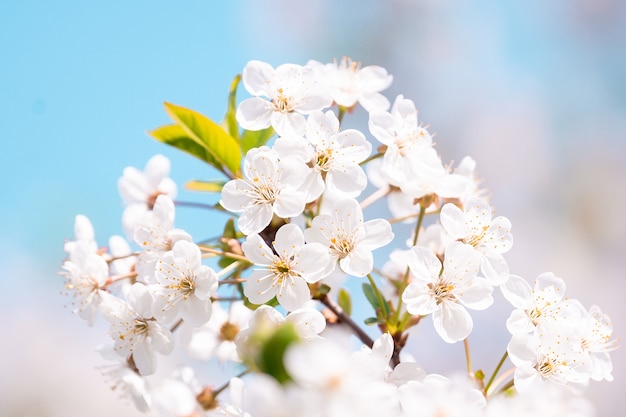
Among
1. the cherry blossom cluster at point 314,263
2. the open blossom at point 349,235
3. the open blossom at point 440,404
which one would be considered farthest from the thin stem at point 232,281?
the open blossom at point 440,404

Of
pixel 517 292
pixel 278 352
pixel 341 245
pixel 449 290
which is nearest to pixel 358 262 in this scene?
pixel 341 245

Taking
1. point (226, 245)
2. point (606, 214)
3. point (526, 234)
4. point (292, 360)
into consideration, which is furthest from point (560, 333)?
point (606, 214)

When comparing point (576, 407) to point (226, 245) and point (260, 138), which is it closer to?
point (226, 245)

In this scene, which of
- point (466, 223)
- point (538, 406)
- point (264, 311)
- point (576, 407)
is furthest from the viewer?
point (466, 223)

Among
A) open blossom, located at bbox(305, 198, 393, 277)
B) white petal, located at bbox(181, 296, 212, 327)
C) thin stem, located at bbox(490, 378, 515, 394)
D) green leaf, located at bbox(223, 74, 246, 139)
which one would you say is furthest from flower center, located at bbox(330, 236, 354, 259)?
green leaf, located at bbox(223, 74, 246, 139)

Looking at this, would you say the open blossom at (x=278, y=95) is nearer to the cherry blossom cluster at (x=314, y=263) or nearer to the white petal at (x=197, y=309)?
the cherry blossom cluster at (x=314, y=263)
